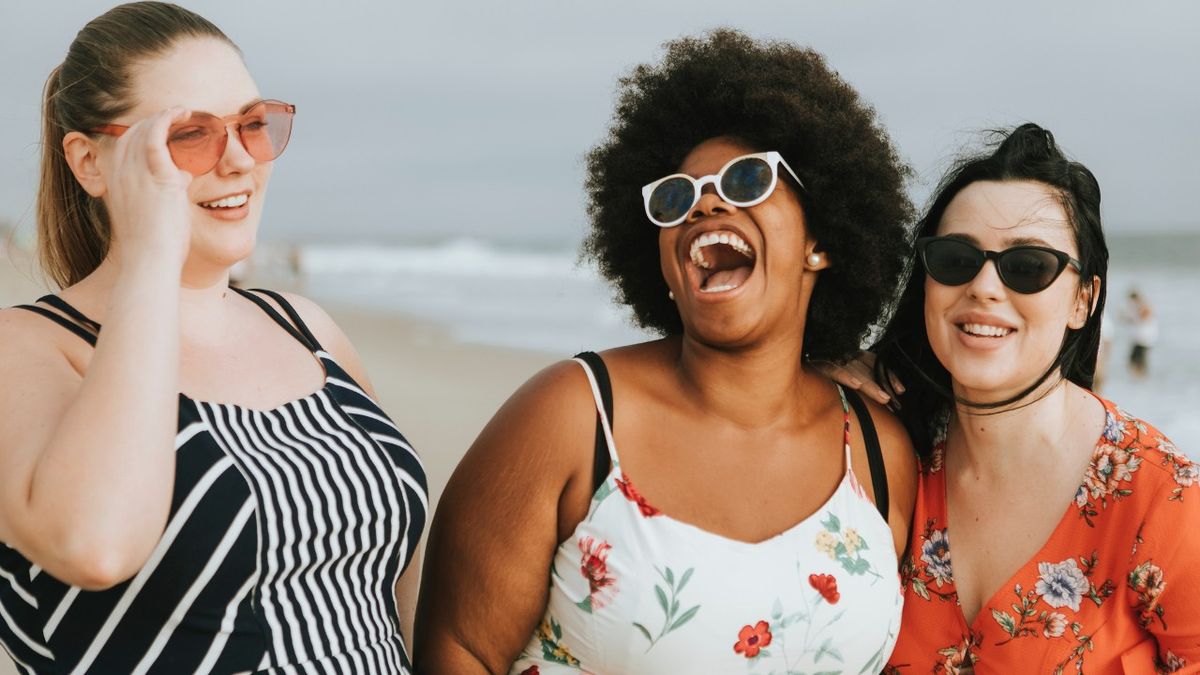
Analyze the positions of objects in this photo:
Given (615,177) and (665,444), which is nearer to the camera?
(665,444)

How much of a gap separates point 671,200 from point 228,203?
120 cm

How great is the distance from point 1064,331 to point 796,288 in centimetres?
79

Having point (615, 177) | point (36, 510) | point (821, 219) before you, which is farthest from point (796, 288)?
point (36, 510)

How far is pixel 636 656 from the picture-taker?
2.85 m

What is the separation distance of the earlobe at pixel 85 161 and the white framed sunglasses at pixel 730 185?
57.0 inches

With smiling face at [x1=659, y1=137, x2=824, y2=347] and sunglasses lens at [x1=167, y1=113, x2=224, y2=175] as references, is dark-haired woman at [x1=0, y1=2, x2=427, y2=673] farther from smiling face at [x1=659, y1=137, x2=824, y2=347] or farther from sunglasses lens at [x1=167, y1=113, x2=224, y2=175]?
smiling face at [x1=659, y1=137, x2=824, y2=347]

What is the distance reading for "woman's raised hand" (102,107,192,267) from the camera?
2.21 meters

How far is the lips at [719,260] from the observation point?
3.12 meters

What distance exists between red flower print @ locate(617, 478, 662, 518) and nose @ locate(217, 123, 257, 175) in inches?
46.9

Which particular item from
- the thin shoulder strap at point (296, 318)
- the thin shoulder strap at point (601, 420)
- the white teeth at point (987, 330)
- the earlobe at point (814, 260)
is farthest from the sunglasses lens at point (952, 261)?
the thin shoulder strap at point (296, 318)

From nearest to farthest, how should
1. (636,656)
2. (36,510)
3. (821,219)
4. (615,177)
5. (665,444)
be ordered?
(36,510) → (636,656) → (665,444) → (821,219) → (615,177)

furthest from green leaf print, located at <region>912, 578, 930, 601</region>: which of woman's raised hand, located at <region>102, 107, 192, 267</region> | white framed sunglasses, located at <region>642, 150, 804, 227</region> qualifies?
woman's raised hand, located at <region>102, 107, 192, 267</region>

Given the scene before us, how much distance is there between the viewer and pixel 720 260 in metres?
3.27

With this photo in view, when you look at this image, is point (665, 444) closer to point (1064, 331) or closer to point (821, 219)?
point (821, 219)
